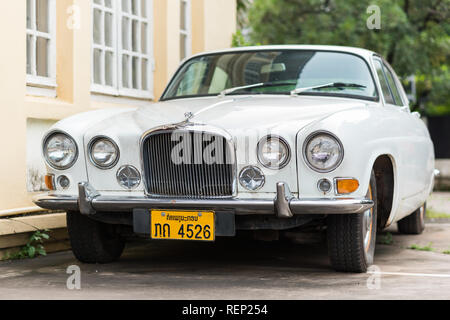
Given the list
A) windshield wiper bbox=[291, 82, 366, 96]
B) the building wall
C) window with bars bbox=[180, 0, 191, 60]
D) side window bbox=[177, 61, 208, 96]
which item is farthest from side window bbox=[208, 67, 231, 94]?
window with bars bbox=[180, 0, 191, 60]

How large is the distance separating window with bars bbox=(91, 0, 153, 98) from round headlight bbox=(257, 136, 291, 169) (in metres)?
3.58

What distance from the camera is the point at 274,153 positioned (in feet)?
17.1

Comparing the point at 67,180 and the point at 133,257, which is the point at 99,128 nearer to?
the point at 67,180

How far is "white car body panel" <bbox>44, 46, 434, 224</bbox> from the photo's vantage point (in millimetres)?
5184

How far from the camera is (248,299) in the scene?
4.78m

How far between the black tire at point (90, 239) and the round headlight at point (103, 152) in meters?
0.55

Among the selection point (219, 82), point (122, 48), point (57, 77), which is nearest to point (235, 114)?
point (219, 82)

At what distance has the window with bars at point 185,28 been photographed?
10.3m

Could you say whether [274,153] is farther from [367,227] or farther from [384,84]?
[384,84]

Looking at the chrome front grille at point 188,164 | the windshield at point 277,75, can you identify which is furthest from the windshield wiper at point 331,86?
the chrome front grille at point 188,164

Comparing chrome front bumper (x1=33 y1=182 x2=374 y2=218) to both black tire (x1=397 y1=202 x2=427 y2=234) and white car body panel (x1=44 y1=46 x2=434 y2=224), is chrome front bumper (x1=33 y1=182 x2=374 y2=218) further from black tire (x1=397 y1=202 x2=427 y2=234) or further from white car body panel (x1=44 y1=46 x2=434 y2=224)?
black tire (x1=397 y1=202 x2=427 y2=234)

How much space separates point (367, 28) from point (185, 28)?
23.2 ft

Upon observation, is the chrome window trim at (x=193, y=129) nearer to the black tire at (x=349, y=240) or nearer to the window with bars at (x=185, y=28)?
the black tire at (x=349, y=240)
